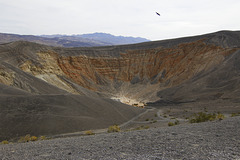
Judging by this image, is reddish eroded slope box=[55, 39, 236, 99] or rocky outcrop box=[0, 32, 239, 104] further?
reddish eroded slope box=[55, 39, 236, 99]

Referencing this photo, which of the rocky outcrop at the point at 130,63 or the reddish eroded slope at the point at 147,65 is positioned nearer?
the rocky outcrop at the point at 130,63

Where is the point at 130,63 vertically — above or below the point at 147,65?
above

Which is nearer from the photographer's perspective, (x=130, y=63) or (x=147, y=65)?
(x=147, y=65)

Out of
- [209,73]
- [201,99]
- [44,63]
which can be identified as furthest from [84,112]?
[209,73]

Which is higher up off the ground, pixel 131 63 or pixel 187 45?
pixel 187 45

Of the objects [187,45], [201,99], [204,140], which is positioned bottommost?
[201,99]

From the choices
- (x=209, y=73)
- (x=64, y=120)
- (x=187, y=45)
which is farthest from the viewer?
(x=187, y=45)

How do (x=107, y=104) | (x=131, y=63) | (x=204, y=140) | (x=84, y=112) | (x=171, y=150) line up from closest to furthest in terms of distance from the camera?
(x=171, y=150)
(x=204, y=140)
(x=84, y=112)
(x=107, y=104)
(x=131, y=63)

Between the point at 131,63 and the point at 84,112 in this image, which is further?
the point at 131,63

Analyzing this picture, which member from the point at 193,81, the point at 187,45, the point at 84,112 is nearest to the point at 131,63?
the point at 187,45

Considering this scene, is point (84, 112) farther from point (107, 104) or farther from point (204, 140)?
point (204, 140)
